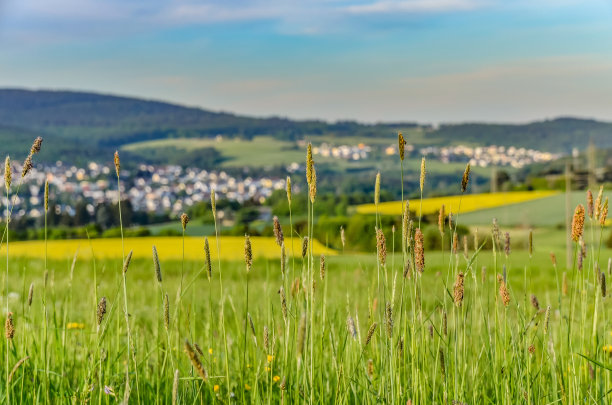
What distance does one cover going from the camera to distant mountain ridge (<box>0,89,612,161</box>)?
60.7 m

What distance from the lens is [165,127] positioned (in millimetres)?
73000

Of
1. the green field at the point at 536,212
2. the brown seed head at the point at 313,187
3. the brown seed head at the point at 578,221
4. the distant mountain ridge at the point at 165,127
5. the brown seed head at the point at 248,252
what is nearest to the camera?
the brown seed head at the point at 313,187

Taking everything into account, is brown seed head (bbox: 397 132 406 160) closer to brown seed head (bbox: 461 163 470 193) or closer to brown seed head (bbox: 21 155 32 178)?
brown seed head (bbox: 461 163 470 193)

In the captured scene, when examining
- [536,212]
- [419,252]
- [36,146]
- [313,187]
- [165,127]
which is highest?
[165,127]

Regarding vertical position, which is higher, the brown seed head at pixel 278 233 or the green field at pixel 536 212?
the brown seed head at pixel 278 233

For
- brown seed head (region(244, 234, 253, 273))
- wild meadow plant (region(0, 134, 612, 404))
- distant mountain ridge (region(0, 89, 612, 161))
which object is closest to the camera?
brown seed head (region(244, 234, 253, 273))

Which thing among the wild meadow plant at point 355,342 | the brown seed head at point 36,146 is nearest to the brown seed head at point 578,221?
the wild meadow plant at point 355,342

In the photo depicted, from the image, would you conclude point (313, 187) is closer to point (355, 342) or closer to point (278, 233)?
point (278, 233)

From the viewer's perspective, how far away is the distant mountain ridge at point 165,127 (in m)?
60.7

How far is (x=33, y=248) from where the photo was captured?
21844 mm

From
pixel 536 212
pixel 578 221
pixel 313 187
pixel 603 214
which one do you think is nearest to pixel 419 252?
pixel 313 187

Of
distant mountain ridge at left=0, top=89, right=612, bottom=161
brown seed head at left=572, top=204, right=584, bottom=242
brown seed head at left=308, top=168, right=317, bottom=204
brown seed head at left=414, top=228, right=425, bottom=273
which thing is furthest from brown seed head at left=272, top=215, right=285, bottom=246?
distant mountain ridge at left=0, top=89, right=612, bottom=161

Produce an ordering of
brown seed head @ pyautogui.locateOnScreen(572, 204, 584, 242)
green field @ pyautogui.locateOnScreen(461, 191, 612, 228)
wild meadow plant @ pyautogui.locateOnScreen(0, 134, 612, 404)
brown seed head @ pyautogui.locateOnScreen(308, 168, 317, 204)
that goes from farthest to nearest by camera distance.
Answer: green field @ pyautogui.locateOnScreen(461, 191, 612, 228)
brown seed head @ pyautogui.locateOnScreen(572, 204, 584, 242)
wild meadow plant @ pyautogui.locateOnScreen(0, 134, 612, 404)
brown seed head @ pyautogui.locateOnScreen(308, 168, 317, 204)

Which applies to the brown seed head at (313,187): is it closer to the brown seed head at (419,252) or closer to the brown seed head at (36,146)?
the brown seed head at (419,252)
